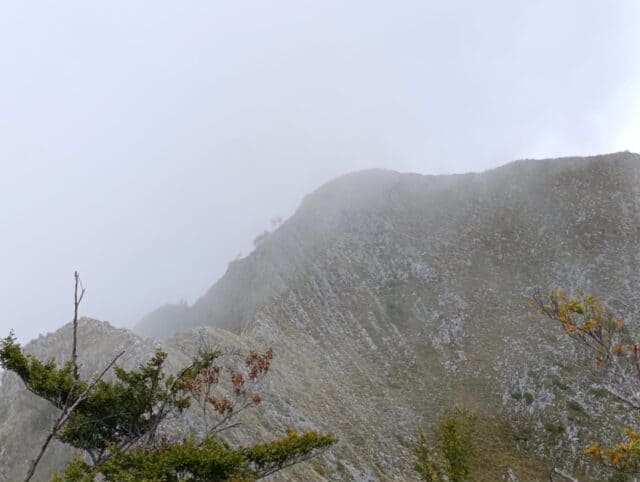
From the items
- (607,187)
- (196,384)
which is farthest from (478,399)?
(607,187)

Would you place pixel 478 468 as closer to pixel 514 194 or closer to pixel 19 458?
pixel 19 458

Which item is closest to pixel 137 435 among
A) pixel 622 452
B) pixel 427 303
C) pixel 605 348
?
pixel 622 452

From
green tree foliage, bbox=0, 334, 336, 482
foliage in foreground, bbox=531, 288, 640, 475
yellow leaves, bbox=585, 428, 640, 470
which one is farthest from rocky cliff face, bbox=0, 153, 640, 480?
foliage in foreground, bbox=531, 288, 640, 475

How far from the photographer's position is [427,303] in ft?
192

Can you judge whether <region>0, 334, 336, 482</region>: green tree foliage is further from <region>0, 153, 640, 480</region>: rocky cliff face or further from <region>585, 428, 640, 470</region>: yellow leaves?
<region>0, 153, 640, 480</region>: rocky cliff face

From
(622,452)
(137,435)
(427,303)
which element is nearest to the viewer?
(622,452)

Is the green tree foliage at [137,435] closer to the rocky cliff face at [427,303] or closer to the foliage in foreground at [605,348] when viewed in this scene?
the foliage in foreground at [605,348]

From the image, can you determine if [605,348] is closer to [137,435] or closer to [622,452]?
[622,452]

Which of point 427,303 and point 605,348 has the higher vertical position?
point 605,348

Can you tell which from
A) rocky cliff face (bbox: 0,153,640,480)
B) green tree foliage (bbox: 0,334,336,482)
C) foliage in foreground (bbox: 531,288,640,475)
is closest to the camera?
foliage in foreground (bbox: 531,288,640,475)

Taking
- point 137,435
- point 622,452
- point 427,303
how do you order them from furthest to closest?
point 427,303, point 137,435, point 622,452

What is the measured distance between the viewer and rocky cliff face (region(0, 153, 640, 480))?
133ft

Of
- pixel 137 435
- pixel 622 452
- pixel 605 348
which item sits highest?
pixel 605 348

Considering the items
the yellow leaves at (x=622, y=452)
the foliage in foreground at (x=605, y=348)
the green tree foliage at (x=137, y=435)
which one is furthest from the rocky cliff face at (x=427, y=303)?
the foliage in foreground at (x=605, y=348)
